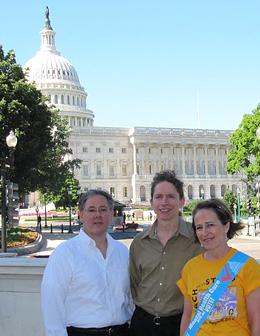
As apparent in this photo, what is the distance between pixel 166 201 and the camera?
5000mm

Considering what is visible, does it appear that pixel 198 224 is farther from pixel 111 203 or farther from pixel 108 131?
pixel 108 131

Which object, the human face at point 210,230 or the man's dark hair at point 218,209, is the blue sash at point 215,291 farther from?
the man's dark hair at point 218,209

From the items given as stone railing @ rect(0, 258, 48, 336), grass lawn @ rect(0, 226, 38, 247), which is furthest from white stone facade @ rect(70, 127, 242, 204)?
stone railing @ rect(0, 258, 48, 336)

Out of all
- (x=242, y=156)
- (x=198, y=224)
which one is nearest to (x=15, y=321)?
(x=198, y=224)

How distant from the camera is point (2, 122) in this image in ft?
114

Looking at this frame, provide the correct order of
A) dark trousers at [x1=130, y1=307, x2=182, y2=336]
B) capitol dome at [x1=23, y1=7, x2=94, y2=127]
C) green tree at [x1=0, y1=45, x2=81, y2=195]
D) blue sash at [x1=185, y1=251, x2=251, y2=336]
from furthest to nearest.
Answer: capitol dome at [x1=23, y1=7, x2=94, y2=127] → green tree at [x1=0, y1=45, x2=81, y2=195] → dark trousers at [x1=130, y1=307, x2=182, y2=336] → blue sash at [x1=185, y1=251, x2=251, y2=336]

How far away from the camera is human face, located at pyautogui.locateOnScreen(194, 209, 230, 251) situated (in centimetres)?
432

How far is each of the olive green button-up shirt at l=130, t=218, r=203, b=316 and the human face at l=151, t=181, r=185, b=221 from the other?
0.15 metres

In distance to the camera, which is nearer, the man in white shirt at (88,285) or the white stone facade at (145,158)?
the man in white shirt at (88,285)

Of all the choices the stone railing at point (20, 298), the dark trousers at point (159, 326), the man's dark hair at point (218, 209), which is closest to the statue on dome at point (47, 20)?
the stone railing at point (20, 298)

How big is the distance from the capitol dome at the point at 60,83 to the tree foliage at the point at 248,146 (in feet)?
246

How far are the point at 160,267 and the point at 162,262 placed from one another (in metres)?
0.05

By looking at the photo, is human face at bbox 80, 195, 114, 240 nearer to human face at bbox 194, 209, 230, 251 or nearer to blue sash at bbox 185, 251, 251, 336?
human face at bbox 194, 209, 230, 251

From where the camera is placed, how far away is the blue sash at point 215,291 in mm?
4016
